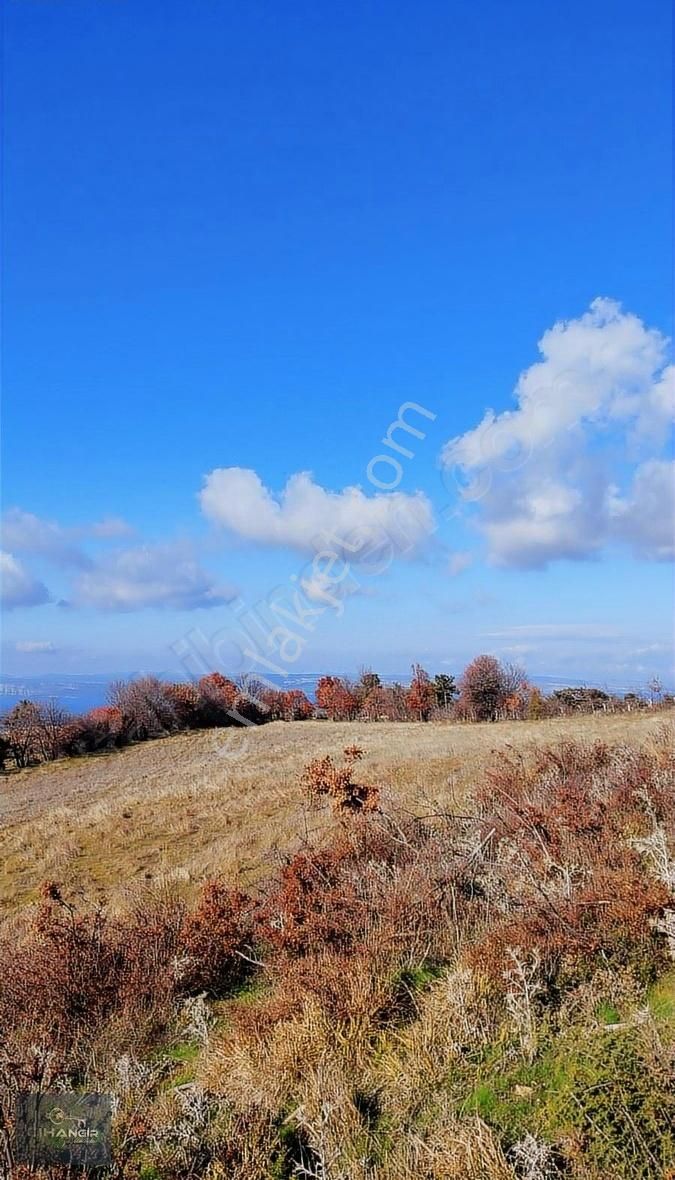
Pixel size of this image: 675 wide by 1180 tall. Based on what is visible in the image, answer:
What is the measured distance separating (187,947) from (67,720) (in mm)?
37329

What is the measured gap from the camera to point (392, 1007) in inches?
206

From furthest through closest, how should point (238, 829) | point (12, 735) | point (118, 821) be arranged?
point (12, 735), point (118, 821), point (238, 829)

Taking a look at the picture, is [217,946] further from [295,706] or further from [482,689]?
[295,706]

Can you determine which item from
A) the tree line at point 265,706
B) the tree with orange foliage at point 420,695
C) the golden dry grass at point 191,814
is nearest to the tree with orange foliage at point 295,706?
the tree line at point 265,706

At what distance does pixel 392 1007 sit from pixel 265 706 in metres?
54.9

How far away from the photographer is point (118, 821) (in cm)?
1608

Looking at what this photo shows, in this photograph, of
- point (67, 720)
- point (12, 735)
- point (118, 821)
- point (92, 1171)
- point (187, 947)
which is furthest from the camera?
point (67, 720)

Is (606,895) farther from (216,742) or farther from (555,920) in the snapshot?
(216,742)

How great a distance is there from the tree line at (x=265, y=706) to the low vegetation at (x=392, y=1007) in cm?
2698

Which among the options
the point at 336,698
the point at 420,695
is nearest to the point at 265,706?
the point at 336,698

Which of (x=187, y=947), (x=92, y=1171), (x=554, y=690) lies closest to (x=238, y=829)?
(x=187, y=947)

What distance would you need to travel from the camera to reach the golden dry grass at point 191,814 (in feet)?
37.6

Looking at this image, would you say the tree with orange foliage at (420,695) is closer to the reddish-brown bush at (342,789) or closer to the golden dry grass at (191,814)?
the golden dry grass at (191,814)

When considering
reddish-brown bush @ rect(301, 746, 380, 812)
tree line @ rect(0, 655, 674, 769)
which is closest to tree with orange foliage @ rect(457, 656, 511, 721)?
tree line @ rect(0, 655, 674, 769)
